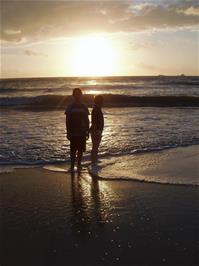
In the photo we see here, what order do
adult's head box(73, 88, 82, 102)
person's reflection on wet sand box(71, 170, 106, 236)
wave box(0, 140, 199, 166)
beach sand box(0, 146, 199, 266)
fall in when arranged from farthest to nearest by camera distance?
wave box(0, 140, 199, 166), adult's head box(73, 88, 82, 102), person's reflection on wet sand box(71, 170, 106, 236), beach sand box(0, 146, 199, 266)

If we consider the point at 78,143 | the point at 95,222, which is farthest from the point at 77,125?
the point at 95,222

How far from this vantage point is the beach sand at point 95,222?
4.39 meters

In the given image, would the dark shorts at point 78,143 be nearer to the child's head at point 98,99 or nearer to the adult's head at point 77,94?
the adult's head at point 77,94

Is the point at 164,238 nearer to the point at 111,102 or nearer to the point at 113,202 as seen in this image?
the point at 113,202

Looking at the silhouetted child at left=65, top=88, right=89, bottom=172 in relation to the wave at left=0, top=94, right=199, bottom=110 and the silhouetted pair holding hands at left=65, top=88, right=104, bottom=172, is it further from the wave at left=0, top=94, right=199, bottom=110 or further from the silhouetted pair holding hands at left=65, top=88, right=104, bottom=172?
the wave at left=0, top=94, right=199, bottom=110

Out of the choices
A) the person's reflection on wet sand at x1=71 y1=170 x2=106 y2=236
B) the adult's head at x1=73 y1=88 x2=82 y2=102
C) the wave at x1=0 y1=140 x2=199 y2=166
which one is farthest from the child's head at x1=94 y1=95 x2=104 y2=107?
the person's reflection on wet sand at x1=71 y1=170 x2=106 y2=236

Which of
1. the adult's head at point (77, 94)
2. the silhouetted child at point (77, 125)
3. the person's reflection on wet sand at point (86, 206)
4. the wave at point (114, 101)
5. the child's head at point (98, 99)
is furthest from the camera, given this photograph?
the wave at point (114, 101)

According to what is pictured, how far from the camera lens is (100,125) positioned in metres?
9.08

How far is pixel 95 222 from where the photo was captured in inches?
212

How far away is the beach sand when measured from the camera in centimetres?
439

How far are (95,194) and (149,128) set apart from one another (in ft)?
27.2

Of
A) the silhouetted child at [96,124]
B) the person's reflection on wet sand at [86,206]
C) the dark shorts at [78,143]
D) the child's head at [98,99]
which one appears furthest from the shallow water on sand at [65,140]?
the person's reflection on wet sand at [86,206]

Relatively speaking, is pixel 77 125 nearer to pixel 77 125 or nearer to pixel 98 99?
pixel 77 125

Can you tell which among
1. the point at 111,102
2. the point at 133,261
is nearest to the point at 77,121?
the point at 133,261
